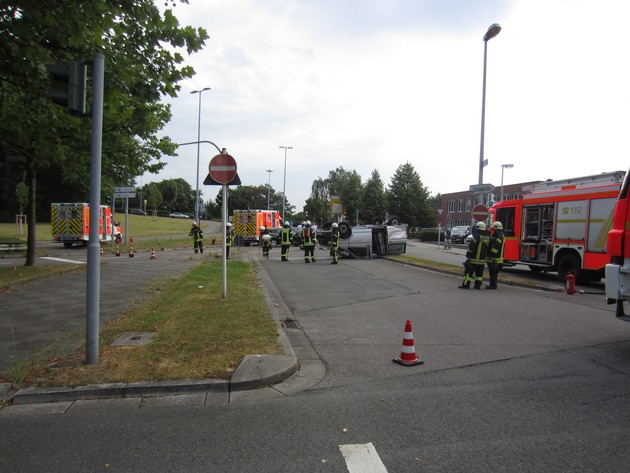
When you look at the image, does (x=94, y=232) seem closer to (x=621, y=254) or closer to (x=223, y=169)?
(x=223, y=169)

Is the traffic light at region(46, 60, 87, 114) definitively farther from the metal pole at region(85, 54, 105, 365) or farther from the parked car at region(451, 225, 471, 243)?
the parked car at region(451, 225, 471, 243)

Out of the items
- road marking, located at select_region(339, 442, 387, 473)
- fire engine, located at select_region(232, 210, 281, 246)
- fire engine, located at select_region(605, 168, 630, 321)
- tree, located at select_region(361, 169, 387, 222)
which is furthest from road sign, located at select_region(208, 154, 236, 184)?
tree, located at select_region(361, 169, 387, 222)

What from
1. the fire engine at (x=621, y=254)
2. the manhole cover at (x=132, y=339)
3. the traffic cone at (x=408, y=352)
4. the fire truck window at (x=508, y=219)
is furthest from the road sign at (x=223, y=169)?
the fire truck window at (x=508, y=219)

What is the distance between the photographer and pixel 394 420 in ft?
12.5

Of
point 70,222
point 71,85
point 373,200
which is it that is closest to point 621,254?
point 71,85

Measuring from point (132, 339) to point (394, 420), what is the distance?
3.93 meters

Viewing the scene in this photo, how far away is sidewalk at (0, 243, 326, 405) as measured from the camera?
173 inches

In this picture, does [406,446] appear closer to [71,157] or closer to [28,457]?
[28,457]

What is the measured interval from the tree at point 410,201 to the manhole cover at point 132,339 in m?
57.5

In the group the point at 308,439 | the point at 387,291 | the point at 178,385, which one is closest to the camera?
the point at 308,439

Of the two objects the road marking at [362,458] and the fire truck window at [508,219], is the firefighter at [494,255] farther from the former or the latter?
the road marking at [362,458]

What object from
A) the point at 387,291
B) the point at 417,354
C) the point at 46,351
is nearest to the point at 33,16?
the point at 46,351

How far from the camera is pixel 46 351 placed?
5562mm

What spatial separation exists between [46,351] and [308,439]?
3.96 metres
